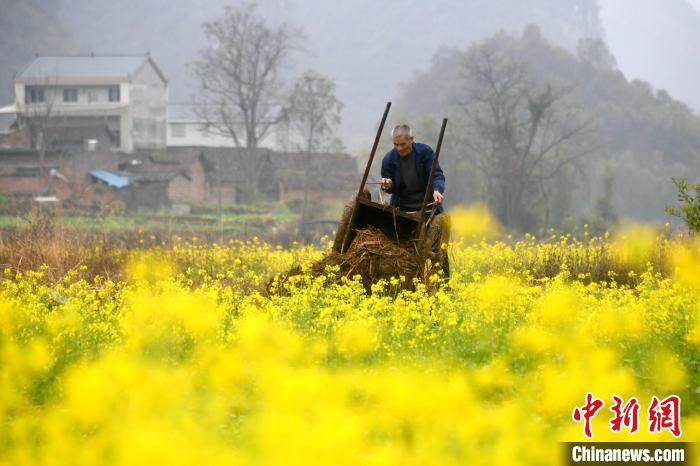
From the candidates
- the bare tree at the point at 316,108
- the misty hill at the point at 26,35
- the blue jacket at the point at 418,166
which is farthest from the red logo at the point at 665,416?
the misty hill at the point at 26,35

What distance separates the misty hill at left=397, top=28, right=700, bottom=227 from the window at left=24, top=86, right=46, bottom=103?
3312 centimetres

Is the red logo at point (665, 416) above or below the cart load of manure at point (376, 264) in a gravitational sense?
below

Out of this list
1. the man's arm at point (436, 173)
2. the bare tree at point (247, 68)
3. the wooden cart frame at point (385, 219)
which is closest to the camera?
the wooden cart frame at point (385, 219)

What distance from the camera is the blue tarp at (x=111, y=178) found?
203 feet

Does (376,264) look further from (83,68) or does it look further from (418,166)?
(83,68)

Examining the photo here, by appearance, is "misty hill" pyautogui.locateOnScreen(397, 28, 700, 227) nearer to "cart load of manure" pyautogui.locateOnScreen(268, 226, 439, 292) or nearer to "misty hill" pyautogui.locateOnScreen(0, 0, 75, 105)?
"cart load of manure" pyautogui.locateOnScreen(268, 226, 439, 292)

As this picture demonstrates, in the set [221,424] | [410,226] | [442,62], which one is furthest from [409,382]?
A: [442,62]

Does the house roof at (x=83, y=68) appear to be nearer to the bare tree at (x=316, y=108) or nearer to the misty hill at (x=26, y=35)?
the bare tree at (x=316, y=108)

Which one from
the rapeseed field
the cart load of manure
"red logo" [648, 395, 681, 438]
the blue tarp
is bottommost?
"red logo" [648, 395, 681, 438]

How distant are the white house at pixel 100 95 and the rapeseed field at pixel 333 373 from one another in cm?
7173

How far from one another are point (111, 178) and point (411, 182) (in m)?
54.8

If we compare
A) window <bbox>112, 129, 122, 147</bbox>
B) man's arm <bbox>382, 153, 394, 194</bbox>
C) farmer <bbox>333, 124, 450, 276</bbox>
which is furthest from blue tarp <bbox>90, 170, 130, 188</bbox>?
farmer <bbox>333, 124, 450, 276</bbox>

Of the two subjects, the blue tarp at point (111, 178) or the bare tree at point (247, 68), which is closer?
the blue tarp at point (111, 178)

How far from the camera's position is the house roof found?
3305 inches
